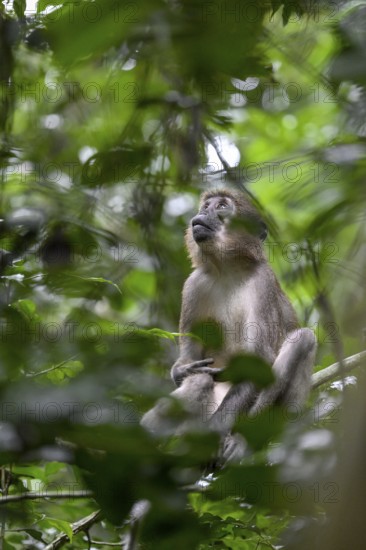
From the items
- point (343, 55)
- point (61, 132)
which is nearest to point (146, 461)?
point (343, 55)

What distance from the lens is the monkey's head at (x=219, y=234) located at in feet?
21.0

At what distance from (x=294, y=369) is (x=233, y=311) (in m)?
1.13

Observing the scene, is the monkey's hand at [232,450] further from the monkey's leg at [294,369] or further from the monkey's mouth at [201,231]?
the monkey's mouth at [201,231]

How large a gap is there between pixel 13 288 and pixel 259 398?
3518 millimetres

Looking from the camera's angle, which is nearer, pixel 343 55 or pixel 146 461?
pixel 146 461

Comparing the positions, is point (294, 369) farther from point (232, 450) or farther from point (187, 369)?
point (232, 450)

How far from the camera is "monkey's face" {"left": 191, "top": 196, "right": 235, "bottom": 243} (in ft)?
20.9

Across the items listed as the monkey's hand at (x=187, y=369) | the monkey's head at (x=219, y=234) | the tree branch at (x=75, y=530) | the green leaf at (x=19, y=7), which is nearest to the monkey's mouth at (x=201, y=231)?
the monkey's head at (x=219, y=234)

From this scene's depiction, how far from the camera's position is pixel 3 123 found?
3.42 meters

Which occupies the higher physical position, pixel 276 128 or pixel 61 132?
pixel 276 128

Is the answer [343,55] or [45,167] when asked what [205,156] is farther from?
Answer: [343,55]

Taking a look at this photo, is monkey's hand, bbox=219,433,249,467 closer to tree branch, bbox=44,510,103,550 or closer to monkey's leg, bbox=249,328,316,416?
tree branch, bbox=44,510,103,550

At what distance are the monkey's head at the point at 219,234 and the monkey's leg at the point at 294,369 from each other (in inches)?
36.6

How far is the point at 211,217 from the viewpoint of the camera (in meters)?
6.47
